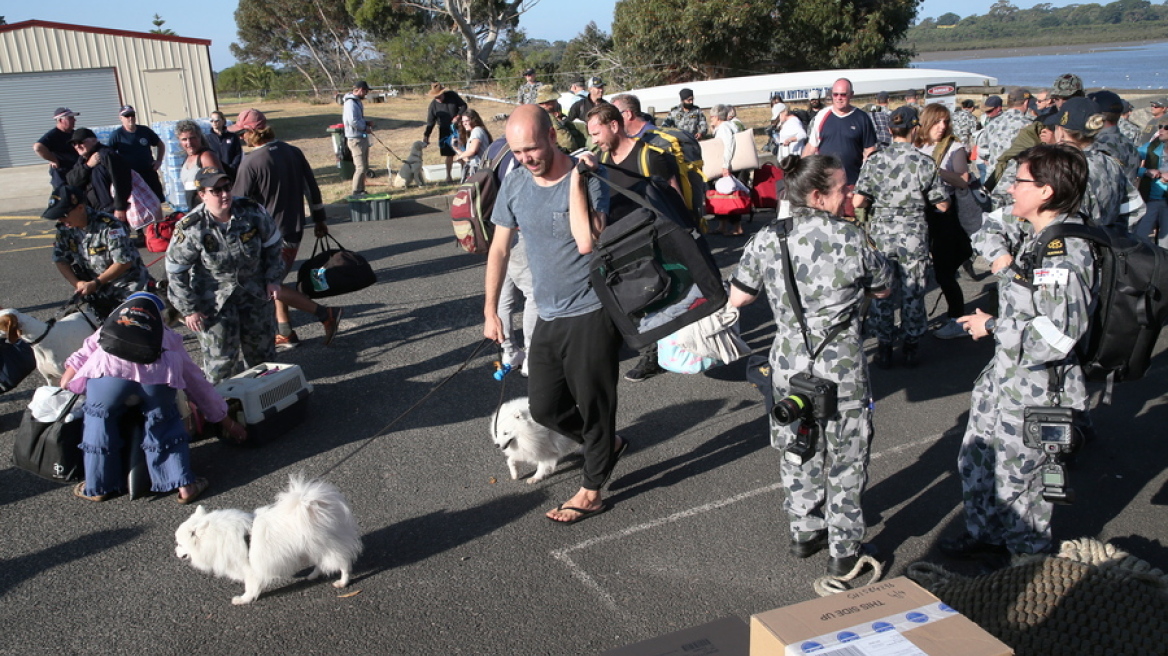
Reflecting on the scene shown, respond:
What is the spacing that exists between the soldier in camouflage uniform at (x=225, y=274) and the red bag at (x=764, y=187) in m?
8.22

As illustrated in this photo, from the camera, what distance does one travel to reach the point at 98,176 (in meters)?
9.48

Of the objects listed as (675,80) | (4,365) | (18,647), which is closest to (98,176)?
(4,365)

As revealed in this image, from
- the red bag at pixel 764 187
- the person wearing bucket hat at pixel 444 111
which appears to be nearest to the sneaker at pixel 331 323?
the red bag at pixel 764 187

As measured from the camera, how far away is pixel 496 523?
4.39 m

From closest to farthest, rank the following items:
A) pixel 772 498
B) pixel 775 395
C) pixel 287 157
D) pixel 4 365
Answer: pixel 775 395 → pixel 772 498 → pixel 4 365 → pixel 287 157

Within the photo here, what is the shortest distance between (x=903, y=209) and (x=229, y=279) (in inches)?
186

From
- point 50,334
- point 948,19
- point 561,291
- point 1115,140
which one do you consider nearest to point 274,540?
Result: point 561,291

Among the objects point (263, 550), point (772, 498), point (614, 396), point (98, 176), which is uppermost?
point (98, 176)

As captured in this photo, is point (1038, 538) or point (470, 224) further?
point (470, 224)

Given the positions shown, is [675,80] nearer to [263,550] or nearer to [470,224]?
[470,224]

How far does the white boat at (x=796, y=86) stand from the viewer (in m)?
20.7

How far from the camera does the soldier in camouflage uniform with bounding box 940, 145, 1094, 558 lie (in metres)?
3.28

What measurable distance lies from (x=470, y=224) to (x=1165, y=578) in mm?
4454

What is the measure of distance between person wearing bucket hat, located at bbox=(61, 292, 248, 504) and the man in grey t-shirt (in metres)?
1.94
